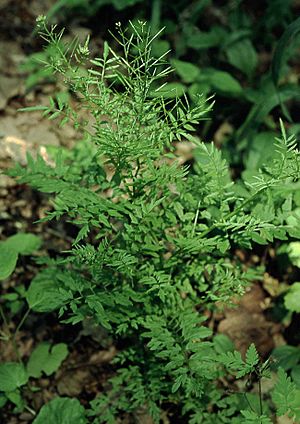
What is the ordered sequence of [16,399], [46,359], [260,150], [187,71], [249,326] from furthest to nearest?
[187,71] < [260,150] < [249,326] < [46,359] < [16,399]

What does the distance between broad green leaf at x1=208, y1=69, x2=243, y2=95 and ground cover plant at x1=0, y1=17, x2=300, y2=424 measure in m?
0.95

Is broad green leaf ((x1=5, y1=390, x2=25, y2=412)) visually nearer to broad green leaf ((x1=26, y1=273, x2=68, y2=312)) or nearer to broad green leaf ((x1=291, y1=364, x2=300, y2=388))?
broad green leaf ((x1=26, y1=273, x2=68, y2=312))

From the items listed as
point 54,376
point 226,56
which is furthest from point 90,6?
point 54,376

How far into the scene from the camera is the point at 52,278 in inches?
78.8

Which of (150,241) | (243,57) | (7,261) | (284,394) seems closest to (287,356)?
(284,394)

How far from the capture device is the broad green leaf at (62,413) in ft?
6.02

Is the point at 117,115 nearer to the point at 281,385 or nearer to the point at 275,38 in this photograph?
the point at 281,385

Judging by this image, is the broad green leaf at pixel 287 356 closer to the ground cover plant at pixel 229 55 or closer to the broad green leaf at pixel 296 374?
the broad green leaf at pixel 296 374

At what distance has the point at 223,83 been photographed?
9.07 feet

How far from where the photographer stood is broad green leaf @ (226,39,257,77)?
9.69 ft

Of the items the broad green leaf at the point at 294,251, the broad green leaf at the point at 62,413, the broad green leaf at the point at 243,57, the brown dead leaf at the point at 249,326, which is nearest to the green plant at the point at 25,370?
the broad green leaf at the point at 62,413

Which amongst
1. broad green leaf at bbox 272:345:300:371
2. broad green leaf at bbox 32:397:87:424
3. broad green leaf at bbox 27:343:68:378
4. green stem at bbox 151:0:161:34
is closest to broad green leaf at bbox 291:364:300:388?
broad green leaf at bbox 272:345:300:371

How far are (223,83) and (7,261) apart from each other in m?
1.52

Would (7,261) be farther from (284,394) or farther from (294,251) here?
(294,251)
